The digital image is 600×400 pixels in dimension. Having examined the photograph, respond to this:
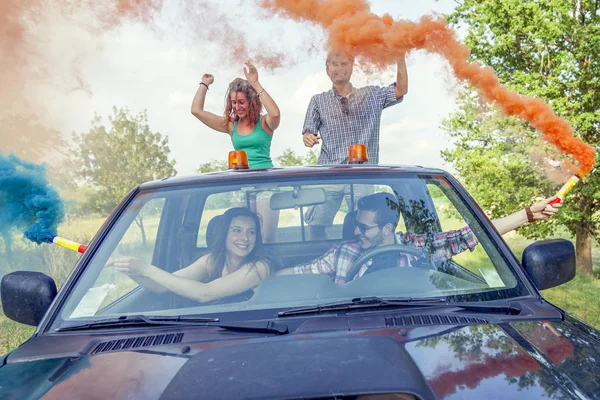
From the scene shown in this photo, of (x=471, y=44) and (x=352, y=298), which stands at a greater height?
(x=471, y=44)

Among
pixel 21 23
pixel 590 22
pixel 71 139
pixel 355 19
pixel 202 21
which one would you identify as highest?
pixel 590 22

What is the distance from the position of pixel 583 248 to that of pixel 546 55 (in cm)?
423

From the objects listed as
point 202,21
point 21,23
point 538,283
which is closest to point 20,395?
point 538,283

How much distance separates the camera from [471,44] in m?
12.1

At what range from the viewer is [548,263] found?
2.62 metres

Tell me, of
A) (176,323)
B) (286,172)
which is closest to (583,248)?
(286,172)

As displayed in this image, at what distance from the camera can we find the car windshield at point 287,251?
8.29ft

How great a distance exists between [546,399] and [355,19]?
355cm

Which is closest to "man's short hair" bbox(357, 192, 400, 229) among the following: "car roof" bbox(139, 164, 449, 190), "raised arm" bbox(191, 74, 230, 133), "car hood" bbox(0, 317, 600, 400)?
"car roof" bbox(139, 164, 449, 190)

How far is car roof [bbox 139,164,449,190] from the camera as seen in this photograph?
3000 millimetres

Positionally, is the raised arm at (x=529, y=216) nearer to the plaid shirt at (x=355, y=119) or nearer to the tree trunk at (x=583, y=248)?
the plaid shirt at (x=355, y=119)

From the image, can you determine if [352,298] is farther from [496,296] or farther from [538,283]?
[538,283]

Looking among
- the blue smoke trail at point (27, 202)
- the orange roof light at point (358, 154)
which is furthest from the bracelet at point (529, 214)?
the blue smoke trail at point (27, 202)

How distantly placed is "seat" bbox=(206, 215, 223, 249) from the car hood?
31.0 inches
